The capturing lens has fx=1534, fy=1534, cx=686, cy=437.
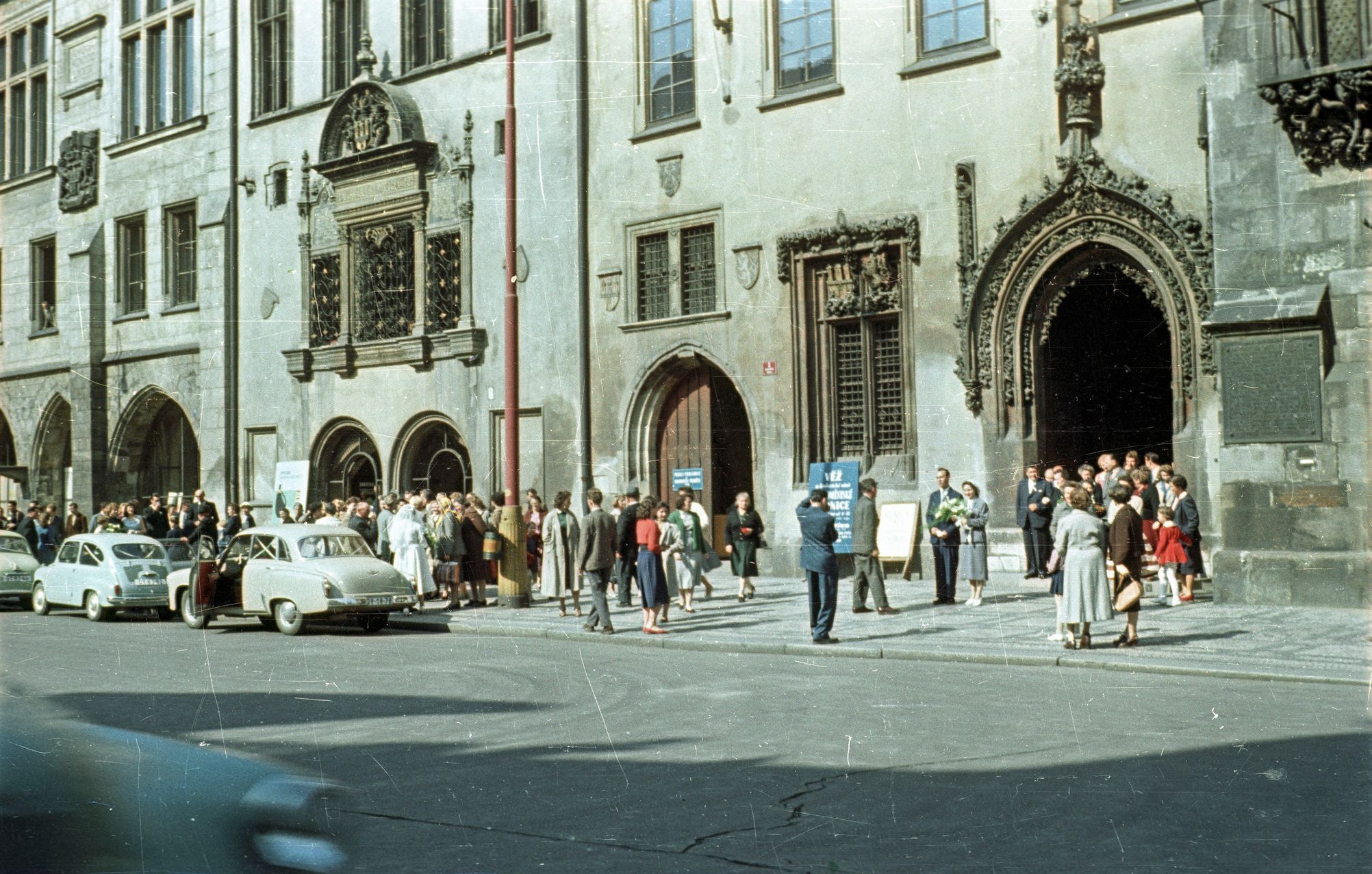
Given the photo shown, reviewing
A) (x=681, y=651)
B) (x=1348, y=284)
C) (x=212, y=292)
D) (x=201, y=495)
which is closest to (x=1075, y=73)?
(x=1348, y=284)

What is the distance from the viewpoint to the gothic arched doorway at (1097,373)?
2214 cm

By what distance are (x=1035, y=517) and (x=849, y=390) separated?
478 cm

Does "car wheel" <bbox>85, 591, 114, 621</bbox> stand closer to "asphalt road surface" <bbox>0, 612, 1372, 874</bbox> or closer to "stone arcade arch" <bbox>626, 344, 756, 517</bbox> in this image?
"asphalt road surface" <bbox>0, 612, 1372, 874</bbox>

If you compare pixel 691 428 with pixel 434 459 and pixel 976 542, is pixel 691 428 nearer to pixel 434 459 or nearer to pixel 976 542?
pixel 434 459

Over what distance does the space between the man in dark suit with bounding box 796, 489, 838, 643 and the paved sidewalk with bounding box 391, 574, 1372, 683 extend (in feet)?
0.98

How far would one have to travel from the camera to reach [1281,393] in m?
18.2

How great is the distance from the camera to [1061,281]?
21938 mm

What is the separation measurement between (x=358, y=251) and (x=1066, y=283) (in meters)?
16.4

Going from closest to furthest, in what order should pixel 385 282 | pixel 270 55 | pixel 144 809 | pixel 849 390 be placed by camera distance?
1. pixel 144 809
2. pixel 849 390
3. pixel 385 282
4. pixel 270 55

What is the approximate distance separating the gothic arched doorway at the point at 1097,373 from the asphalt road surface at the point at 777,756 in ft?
28.0

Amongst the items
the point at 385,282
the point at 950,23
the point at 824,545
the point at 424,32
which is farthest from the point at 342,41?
the point at 824,545

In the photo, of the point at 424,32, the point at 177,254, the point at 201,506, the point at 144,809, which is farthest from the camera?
the point at 177,254

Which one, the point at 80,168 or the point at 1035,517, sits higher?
the point at 80,168

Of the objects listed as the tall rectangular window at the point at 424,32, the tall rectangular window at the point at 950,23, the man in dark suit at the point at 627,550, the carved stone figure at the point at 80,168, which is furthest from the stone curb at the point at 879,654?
the carved stone figure at the point at 80,168
